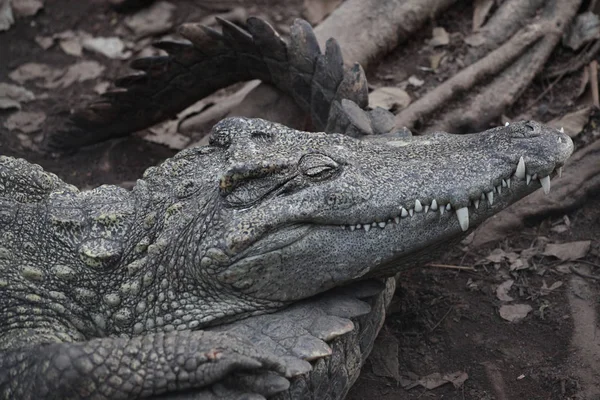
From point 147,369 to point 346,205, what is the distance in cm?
115

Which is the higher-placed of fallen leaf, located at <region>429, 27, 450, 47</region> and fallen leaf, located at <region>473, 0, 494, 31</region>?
fallen leaf, located at <region>473, 0, 494, 31</region>

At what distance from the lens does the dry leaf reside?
24.4 ft

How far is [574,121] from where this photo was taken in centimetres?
560

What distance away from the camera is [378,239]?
3.64 m

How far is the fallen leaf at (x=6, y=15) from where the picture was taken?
25.0ft

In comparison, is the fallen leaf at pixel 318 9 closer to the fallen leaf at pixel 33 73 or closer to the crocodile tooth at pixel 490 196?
the fallen leaf at pixel 33 73

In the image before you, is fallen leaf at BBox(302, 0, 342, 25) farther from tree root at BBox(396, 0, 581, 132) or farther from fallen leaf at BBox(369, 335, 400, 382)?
fallen leaf at BBox(369, 335, 400, 382)

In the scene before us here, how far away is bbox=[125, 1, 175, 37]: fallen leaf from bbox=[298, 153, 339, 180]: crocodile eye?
4.37 metres

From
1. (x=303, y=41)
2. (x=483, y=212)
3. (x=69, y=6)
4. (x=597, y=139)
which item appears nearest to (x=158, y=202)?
(x=483, y=212)

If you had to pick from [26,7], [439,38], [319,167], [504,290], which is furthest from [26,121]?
[504,290]

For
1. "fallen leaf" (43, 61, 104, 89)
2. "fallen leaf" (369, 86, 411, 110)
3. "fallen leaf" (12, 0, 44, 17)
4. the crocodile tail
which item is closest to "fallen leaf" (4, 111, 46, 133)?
"fallen leaf" (43, 61, 104, 89)

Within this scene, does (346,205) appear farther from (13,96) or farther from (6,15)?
(6,15)

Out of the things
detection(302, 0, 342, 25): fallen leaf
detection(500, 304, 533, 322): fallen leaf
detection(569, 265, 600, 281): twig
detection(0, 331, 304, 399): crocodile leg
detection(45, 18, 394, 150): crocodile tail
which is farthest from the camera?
detection(302, 0, 342, 25): fallen leaf

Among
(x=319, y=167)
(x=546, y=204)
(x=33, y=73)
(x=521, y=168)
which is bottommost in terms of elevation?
(x=33, y=73)
